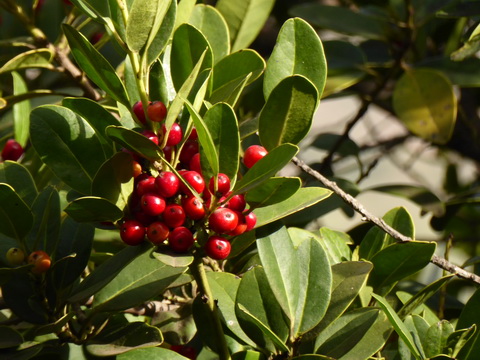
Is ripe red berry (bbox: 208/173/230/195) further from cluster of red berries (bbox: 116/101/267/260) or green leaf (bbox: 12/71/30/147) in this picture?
green leaf (bbox: 12/71/30/147)

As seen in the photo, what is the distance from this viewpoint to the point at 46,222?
1021 mm

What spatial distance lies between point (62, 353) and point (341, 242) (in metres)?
0.41

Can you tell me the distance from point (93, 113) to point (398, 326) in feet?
1.42

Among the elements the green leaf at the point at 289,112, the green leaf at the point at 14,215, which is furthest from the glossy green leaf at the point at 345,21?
the green leaf at the point at 14,215

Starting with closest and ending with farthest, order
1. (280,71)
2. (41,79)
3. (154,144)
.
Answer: (154,144) → (280,71) → (41,79)

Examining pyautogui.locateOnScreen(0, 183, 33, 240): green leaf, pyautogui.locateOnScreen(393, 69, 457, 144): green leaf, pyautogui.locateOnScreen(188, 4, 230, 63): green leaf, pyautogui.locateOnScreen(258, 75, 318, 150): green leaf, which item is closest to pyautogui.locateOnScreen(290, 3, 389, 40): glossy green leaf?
pyautogui.locateOnScreen(393, 69, 457, 144): green leaf

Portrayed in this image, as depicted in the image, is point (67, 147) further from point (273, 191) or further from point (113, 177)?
point (273, 191)

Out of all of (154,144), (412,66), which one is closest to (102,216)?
(154,144)

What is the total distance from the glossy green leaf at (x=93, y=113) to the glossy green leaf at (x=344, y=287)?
325 millimetres

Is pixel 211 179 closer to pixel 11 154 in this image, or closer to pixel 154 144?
pixel 154 144

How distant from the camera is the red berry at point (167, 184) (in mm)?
843

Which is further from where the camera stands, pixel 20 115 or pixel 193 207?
pixel 20 115

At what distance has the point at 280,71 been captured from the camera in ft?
3.18

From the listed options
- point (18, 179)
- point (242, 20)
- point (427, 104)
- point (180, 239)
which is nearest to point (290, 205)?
point (180, 239)
